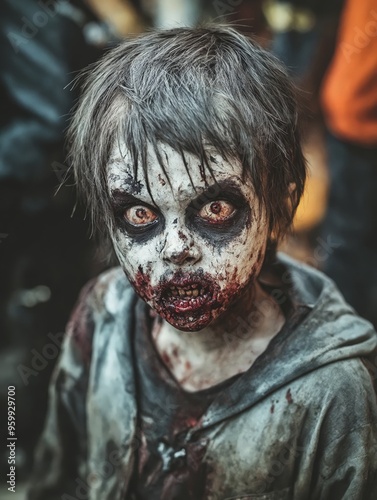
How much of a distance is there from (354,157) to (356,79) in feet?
1.06

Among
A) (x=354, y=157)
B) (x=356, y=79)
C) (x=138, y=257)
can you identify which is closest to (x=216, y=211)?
(x=138, y=257)

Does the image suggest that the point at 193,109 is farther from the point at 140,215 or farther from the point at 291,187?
the point at 291,187

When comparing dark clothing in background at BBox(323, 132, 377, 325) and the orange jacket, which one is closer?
the orange jacket

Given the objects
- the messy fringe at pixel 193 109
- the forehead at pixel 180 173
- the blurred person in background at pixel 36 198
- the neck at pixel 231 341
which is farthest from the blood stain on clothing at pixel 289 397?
the blurred person in background at pixel 36 198

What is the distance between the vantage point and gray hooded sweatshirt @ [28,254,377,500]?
129 centimetres

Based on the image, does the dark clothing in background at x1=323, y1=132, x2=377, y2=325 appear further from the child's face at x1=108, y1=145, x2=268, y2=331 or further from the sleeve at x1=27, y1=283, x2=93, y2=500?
the child's face at x1=108, y1=145, x2=268, y2=331

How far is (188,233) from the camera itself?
1180 mm

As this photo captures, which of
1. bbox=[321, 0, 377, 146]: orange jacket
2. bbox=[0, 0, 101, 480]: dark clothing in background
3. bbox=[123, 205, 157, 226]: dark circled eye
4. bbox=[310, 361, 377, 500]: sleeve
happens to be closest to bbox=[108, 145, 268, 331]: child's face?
bbox=[123, 205, 157, 226]: dark circled eye

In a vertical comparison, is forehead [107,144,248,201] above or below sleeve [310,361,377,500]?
above

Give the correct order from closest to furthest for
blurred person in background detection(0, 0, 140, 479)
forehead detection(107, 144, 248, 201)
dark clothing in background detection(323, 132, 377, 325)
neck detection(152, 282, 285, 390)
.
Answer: forehead detection(107, 144, 248, 201), neck detection(152, 282, 285, 390), blurred person in background detection(0, 0, 140, 479), dark clothing in background detection(323, 132, 377, 325)

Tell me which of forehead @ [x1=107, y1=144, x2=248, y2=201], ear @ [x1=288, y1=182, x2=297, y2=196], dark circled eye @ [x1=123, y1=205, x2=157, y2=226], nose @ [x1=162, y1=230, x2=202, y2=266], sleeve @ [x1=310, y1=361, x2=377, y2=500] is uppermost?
forehead @ [x1=107, y1=144, x2=248, y2=201]

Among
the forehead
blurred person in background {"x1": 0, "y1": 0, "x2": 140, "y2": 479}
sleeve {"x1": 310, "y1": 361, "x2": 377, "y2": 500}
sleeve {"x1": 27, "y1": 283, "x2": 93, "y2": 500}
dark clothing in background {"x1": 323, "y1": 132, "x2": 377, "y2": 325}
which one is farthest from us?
dark clothing in background {"x1": 323, "y1": 132, "x2": 377, "y2": 325}

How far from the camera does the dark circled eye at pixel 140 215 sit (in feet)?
3.96

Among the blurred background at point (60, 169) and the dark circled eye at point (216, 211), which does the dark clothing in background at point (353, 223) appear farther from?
the dark circled eye at point (216, 211)
